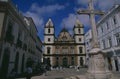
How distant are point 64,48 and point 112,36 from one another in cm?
3085

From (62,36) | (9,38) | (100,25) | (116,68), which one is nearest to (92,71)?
(9,38)

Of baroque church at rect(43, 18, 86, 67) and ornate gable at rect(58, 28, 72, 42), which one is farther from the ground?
ornate gable at rect(58, 28, 72, 42)

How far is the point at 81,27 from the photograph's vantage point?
169 ft

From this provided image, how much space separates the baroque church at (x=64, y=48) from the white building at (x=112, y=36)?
25.8 meters

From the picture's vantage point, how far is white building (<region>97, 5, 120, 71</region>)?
60.1ft

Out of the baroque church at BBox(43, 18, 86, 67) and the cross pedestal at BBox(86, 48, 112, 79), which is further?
the baroque church at BBox(43, 18, 86, 67)

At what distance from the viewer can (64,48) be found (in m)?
49.3

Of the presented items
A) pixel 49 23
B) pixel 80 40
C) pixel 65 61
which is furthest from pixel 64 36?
pixel 65 61

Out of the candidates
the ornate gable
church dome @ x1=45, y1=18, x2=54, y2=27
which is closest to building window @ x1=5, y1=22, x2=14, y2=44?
church dome @ x1=45, y1=18, x2=54, y2=27

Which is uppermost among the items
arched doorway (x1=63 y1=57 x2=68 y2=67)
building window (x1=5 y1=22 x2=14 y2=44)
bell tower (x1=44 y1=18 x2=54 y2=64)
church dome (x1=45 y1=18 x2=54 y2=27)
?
church dome (x1=45 y1=18 x2=54 y2=27)

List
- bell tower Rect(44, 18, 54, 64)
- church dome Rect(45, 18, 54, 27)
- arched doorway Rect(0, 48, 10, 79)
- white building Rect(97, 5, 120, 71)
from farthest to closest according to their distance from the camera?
church dome Rect(45, 18, 54, 27) < bell tower Rect(44, 18, 54, 64) < white building Rect(97, 5, 120, 71) < arched doorway Rect(0, 48, 10, 79)

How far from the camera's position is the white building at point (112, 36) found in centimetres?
1831

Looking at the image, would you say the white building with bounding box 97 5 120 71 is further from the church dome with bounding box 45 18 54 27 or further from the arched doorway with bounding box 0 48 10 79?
the church dome with bounding box 45 18 54 27

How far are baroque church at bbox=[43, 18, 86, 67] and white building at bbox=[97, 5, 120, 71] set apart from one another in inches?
1016
